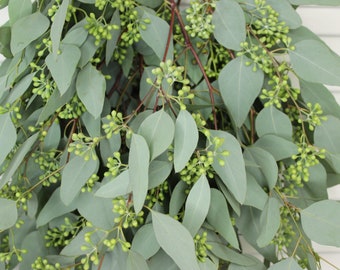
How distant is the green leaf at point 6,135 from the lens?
67cm

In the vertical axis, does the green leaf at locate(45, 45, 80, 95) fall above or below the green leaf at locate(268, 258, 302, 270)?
above

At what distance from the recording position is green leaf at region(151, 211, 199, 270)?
57cm

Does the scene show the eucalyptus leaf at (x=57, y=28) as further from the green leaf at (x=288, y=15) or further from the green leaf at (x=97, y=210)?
the green leaf at (x=288, y=15)

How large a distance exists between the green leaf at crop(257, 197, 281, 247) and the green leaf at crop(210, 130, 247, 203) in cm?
6

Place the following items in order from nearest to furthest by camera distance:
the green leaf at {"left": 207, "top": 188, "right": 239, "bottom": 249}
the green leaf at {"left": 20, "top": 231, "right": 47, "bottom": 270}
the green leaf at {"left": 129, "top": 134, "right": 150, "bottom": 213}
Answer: the green leaf at {"left": 129, "top": 134, "right": 150, "bottom": 213} → the green leaf at {"left": 207, "top": 188, "right": 239, "bottom": 249} → the green leaf at {"left": 20, "top": 231, "right": 47, "bottom": 270}

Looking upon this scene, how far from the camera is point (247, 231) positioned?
77 cm

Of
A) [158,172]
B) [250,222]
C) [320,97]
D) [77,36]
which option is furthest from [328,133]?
[77,36]

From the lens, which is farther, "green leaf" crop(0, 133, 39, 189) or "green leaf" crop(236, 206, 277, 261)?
"green leaf" crop(236, 206, 277, 261)

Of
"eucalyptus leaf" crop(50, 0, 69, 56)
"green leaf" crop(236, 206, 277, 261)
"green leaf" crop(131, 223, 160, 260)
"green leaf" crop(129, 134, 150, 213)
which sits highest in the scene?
"eucalyptus leaf" crop(50, 0, 69, 56)

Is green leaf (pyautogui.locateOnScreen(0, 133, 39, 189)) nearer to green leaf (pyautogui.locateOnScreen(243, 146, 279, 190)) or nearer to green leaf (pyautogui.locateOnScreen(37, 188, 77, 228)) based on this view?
green leaf (pyautogui.locateOnScreen(37, 188, 77, 228))

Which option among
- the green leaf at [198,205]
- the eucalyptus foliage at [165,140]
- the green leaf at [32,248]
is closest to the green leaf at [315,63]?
the eucalyptus foliage at [165,140]

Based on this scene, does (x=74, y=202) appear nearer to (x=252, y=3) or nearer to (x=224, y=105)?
(x=224, y=105)

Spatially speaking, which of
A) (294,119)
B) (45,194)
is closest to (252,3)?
(294,119)

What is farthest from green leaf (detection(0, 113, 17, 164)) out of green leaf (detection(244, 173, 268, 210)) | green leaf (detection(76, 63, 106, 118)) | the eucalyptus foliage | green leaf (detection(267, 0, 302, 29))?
green leaf (detection(267, 0, 302, 29))
